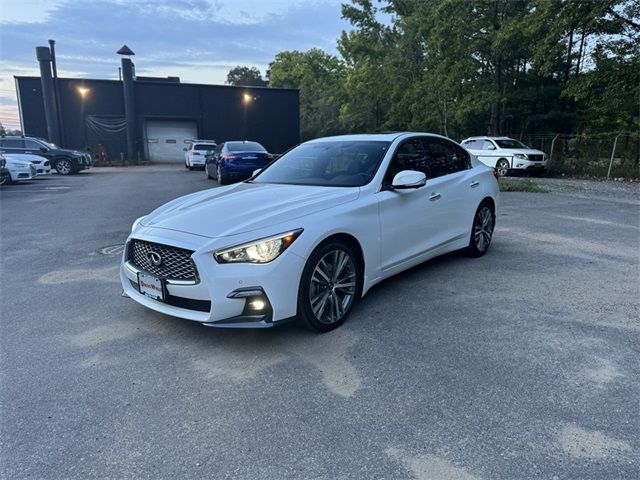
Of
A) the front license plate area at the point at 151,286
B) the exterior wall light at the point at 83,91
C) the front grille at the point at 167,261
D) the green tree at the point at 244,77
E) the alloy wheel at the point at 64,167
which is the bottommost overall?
the alloy wheel at the point at 64,167

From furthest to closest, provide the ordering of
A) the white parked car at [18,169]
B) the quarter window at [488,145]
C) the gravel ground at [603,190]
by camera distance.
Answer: the quarter window at [488,145]
the white parked car at [18,169]
the gravel ground at [603,190]

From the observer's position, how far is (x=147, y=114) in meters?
33.1

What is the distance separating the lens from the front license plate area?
3.51 m

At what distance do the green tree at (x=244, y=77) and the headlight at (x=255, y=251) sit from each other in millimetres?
93183

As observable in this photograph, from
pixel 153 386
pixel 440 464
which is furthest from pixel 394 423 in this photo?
pixel 153 386

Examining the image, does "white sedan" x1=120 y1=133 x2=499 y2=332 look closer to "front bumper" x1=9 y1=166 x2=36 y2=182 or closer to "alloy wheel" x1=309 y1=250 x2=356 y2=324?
"alloy wheel" x1=309 y1=250 x2=356 y2=324

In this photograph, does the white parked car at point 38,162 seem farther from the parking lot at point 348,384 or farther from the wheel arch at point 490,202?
the wheel arch at point 490,202

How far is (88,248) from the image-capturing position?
22.2ft

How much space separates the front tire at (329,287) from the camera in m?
3.50

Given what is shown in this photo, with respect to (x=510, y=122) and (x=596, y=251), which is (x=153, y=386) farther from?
(x=510, y=122)

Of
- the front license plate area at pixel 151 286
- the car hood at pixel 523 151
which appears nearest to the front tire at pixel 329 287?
the front license plate area at pixel 151 286

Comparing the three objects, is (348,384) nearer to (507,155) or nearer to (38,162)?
(507,155)

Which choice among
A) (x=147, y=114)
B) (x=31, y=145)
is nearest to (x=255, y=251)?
(x=31, y=145)

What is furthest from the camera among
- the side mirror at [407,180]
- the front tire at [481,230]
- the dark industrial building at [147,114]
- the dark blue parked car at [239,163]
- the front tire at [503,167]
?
the dark industrial building at [147,114]
